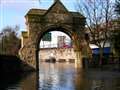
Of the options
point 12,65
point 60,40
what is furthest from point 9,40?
point 60,40

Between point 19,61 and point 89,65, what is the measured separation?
11173mm

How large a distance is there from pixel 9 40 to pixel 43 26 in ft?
98.4

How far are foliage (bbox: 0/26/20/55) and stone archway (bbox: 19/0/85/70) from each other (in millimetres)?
22070

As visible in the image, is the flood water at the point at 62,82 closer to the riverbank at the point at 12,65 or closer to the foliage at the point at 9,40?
the riverbank at the point at 12,65

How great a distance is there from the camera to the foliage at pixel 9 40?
7404 cm

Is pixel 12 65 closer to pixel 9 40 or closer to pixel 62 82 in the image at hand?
pixel 62 82

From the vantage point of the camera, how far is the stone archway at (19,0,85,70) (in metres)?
48.8

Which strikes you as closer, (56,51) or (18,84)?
(18,84)

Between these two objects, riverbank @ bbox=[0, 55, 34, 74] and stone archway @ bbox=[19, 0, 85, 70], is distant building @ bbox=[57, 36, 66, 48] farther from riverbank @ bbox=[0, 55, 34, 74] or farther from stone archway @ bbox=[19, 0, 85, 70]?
riverbank @ bbox=[0, 55, 34, 74]

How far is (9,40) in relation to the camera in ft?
256

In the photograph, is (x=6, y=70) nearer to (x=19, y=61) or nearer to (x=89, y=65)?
(x=19, y=61)

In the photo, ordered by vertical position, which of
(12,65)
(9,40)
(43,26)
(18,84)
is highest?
(43,26)

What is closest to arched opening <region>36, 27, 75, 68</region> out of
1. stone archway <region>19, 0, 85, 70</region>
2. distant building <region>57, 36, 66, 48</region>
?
distant building <region>57, 36, 66, 48</region>

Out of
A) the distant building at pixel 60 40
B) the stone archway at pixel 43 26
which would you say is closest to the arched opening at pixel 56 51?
the distant building at pixel 60 40
